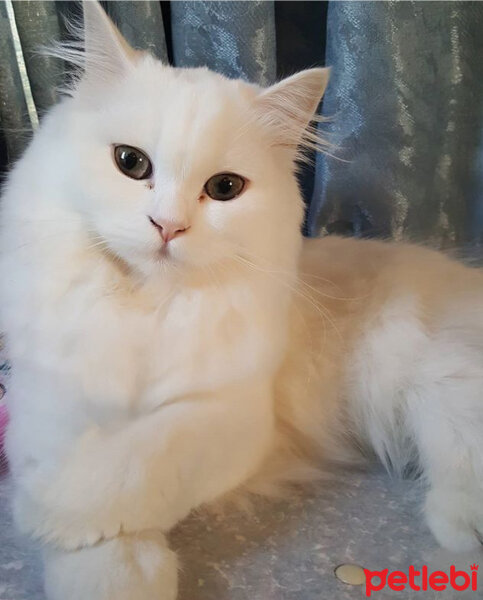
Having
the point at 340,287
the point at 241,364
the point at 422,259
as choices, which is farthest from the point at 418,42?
the point at 241,364

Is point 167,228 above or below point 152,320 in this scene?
above

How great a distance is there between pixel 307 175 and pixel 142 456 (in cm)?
122

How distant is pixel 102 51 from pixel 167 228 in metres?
0.36

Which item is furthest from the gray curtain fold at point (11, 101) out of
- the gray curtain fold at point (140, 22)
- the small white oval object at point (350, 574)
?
the small white oval object at point (350, 574)

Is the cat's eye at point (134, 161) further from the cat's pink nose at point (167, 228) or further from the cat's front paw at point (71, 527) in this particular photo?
the cat's front paw at point (71, 527)

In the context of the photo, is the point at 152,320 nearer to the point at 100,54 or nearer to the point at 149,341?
the point at 149,341

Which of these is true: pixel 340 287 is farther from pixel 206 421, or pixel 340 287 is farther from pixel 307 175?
pixel 307 175

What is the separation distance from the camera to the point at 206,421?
100cm

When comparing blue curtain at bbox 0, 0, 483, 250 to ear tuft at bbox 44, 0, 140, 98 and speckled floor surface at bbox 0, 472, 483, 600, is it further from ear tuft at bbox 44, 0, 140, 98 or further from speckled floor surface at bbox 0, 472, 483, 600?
speckled floor surface at bbox 0, 472, 483, 600

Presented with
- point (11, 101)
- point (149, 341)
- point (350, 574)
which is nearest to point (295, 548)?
point (350, 574)

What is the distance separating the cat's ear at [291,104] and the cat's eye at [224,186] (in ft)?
0.45

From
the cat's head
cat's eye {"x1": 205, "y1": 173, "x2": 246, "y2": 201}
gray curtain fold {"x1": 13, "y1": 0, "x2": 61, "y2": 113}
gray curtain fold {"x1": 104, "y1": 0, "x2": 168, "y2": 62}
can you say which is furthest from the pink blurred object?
gray curtain fold {"x1": 104, "y1": 0, "x2": 168, "y2": 62}

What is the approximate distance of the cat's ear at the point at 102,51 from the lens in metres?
1.01

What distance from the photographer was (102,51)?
40.8 inches
